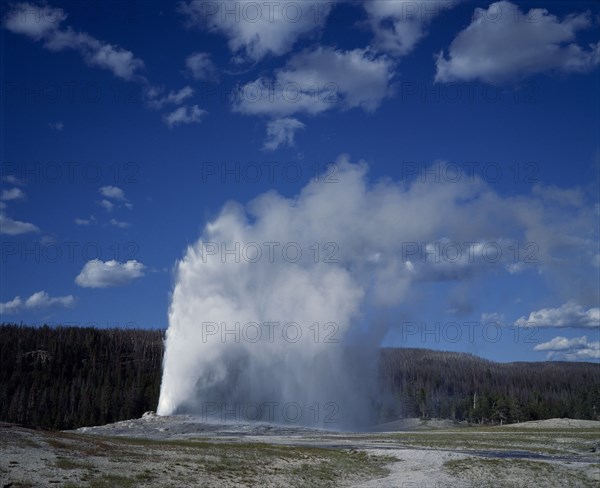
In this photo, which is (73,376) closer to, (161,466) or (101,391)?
(101,391)

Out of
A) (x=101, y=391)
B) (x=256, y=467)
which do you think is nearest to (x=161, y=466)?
(x=256, y=467)

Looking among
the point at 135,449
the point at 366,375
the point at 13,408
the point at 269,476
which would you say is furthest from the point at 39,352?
the point at 269,476

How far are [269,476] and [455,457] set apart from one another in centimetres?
1953

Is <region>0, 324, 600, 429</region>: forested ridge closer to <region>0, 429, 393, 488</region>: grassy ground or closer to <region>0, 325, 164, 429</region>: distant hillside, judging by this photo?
<region>0, 325, 164, 429</region>: distant hillside

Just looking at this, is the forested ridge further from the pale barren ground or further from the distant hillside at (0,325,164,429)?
the pale barren ground

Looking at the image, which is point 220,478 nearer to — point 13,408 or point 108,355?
point 13,408

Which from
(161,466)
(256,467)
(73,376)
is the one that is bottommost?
(256,467)

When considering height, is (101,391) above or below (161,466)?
above

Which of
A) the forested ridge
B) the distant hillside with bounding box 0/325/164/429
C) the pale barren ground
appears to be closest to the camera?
the pale barren ground

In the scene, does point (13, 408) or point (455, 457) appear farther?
point (13, 408)

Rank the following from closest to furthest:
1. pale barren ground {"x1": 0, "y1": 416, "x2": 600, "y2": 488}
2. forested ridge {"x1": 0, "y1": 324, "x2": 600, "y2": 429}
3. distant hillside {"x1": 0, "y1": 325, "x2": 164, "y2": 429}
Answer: pale barren ground {"x1": 0, "y1": 416, "x2": 600, "y2": 488}, distant hillside {"x1": 0, "y1": 325, "x2": 164, "y2": 429}, forested ridge {"x1": 0, "y1": 324, "x2": 600, "y2": 429}

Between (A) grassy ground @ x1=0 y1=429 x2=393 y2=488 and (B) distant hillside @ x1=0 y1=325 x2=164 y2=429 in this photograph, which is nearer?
(A) grassy ground @ x1=0 y1=429 x2=393 y2=488

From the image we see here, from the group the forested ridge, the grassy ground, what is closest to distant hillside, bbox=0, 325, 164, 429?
the forested ridge

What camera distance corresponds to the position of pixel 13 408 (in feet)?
380
